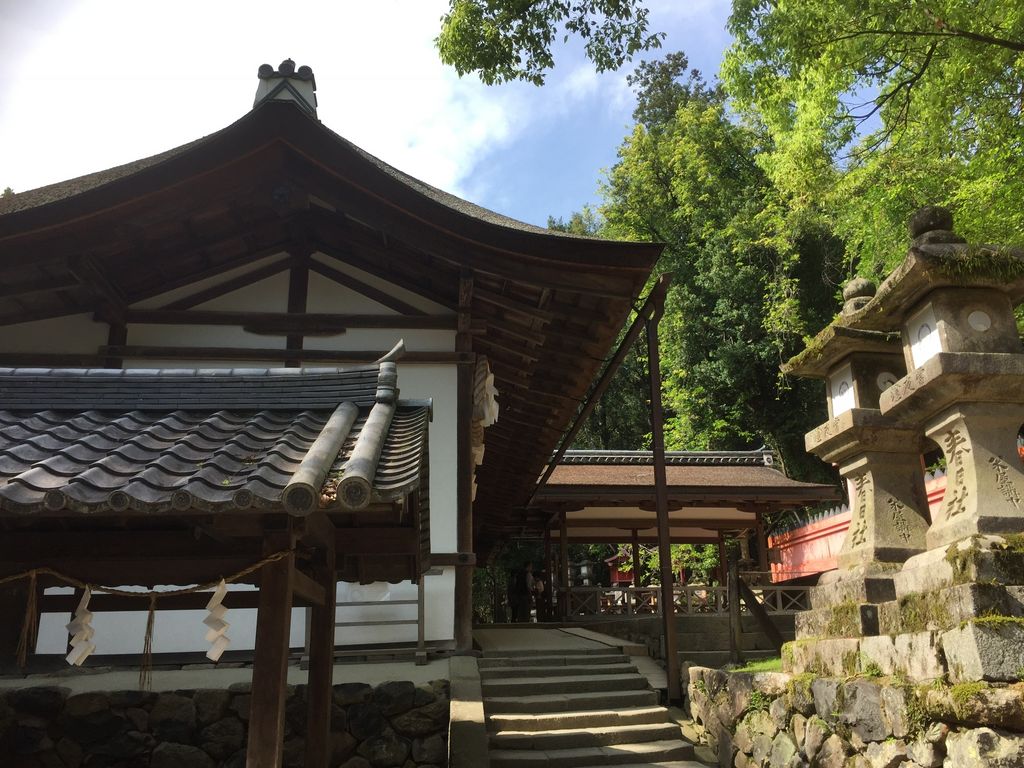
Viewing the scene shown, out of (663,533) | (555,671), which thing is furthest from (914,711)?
(663,533)

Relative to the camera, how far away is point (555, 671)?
297 inches

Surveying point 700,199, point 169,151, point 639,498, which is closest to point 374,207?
point 169,151

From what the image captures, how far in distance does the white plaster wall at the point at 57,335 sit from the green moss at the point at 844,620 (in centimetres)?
717

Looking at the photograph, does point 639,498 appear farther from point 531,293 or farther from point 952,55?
point 952,55

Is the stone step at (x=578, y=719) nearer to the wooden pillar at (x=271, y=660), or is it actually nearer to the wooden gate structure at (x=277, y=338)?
the wooden gate structure at (x=277, y=338)

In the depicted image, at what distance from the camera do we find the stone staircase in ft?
19.9

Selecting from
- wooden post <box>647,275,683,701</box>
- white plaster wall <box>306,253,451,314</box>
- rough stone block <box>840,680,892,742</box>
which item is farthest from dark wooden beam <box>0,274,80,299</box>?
rough stone block <box>840,680,892,742</box>

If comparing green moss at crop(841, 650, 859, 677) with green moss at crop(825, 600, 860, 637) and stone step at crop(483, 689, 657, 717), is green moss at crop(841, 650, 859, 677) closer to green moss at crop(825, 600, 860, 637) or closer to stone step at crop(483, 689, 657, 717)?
green moss at crop(825, 600, 860, 637)

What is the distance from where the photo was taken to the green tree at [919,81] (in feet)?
20.2

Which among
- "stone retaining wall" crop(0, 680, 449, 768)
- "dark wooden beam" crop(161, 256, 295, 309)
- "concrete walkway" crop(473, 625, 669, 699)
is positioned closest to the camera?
"stone retaining wall" crop(0, 680, 449, 768)

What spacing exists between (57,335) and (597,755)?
6.56 meters

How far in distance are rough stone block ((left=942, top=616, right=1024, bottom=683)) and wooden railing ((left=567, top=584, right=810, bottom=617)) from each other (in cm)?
780

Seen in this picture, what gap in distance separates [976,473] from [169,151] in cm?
910

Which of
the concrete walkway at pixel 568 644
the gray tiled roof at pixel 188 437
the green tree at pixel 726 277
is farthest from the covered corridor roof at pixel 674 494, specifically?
the gray tiled roof at pixel 188 437
